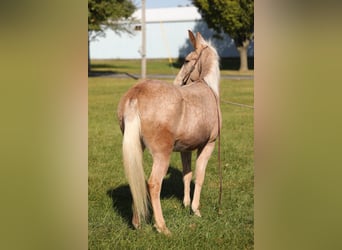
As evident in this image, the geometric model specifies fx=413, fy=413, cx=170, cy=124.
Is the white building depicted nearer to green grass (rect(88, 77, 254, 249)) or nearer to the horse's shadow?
green grass (rect(88, 77, 254, 249))

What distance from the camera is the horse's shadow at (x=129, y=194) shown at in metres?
4.90

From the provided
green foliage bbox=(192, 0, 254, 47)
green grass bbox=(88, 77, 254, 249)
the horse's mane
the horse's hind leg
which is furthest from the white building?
the horse's hind leg

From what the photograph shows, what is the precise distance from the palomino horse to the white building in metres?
38.7

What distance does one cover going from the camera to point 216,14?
34562 mm

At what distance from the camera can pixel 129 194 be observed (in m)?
5.69

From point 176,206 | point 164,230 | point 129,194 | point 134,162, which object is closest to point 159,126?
point 134,162

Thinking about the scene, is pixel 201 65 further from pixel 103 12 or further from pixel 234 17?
pixel 234 17

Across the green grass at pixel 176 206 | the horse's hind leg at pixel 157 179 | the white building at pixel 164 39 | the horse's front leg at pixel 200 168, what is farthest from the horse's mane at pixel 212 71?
the white building at pixel 164 39

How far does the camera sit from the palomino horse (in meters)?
3.71
